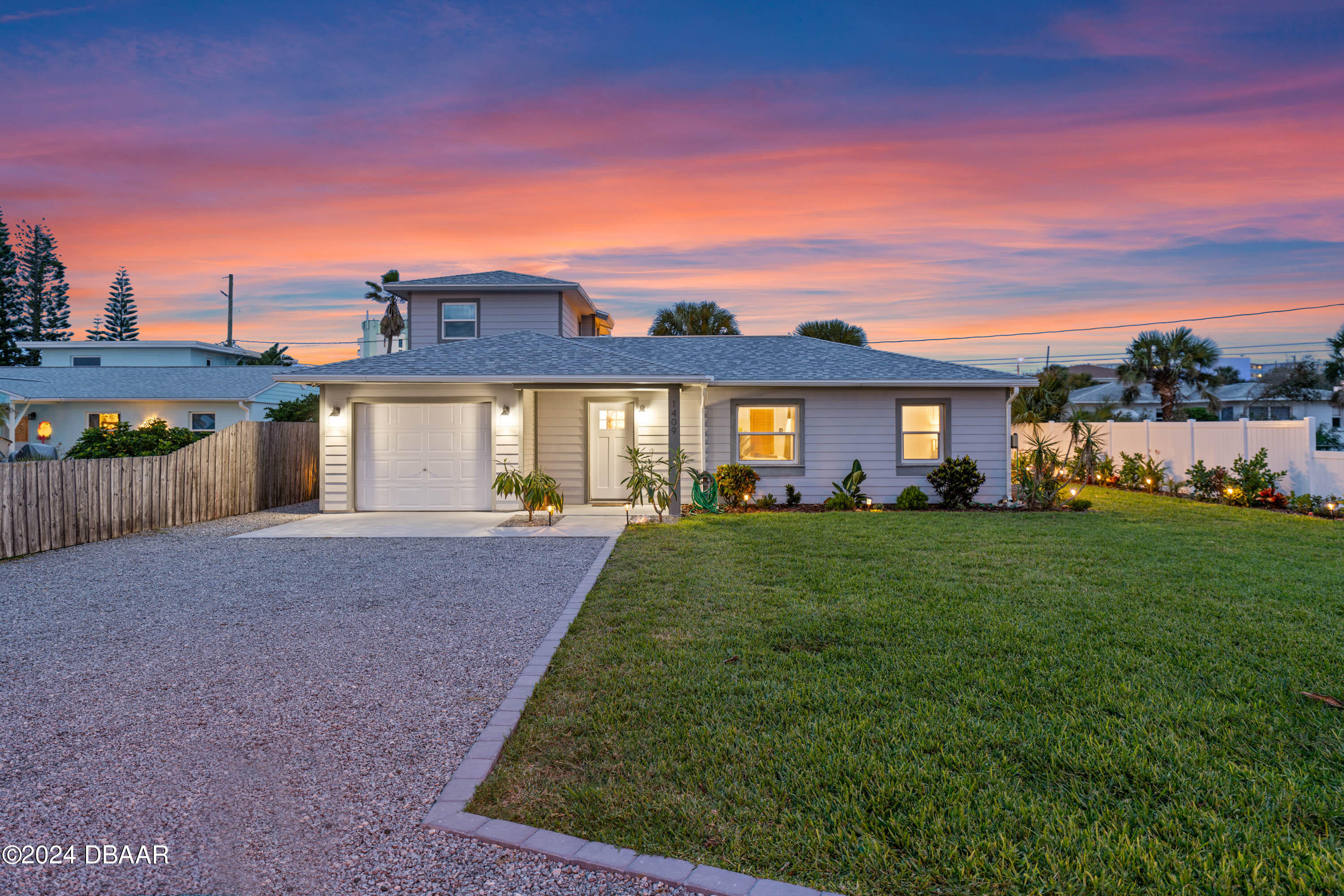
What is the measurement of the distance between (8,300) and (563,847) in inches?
2389

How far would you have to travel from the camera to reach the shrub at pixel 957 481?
14.2 metres

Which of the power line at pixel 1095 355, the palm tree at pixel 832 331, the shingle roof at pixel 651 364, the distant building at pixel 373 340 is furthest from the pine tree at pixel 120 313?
the power line at pixel 1095 355

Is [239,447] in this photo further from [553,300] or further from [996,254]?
[996,254]

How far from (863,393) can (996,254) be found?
13.2 meters

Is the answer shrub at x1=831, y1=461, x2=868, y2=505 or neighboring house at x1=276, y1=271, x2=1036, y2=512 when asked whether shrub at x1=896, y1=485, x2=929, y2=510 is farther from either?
shrub at x1=831, y1=461, x2=868, y2=505

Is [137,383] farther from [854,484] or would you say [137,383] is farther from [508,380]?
[854,484]

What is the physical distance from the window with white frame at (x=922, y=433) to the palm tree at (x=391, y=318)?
20.6 metres

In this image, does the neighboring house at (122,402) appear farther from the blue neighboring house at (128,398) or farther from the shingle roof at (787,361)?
the shingle roof at (787,361)

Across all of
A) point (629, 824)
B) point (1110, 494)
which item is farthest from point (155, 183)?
point (1110, 494)

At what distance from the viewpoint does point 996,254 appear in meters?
24.5

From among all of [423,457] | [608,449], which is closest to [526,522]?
[423,457]

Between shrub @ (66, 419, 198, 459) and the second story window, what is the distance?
617 centimetres

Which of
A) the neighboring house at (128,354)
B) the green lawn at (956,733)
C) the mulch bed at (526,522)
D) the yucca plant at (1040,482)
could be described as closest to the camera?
the green lawn at (956,733)

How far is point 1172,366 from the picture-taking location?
2798cm
